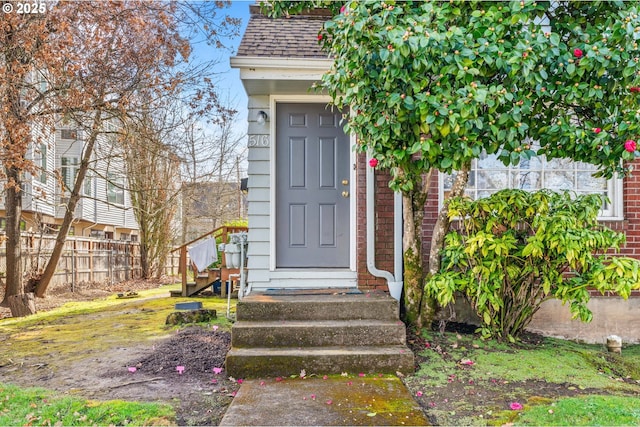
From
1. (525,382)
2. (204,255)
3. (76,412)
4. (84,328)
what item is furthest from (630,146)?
(204,255)

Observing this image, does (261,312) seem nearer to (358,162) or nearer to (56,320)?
(358,162)

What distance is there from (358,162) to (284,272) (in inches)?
62.1

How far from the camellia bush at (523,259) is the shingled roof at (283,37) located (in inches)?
98.1

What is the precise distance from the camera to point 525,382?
375cm

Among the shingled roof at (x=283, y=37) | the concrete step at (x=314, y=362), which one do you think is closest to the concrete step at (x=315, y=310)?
the concrete step at (x=314, y=362)

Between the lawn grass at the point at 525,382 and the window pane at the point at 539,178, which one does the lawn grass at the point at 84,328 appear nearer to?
the lawn grass at the point at 525,382

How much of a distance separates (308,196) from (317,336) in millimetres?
2042

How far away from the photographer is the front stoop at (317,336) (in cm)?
383

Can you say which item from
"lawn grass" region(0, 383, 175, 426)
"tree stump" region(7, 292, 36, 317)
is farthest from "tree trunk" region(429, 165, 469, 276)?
"tree stump" region(7, 292, 36, 317)

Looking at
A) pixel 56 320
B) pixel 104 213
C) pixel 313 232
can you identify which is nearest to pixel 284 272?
pixel 313 232

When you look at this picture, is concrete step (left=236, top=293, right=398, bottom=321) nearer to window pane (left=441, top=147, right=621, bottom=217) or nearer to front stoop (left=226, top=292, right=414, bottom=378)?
front stoop (left=226, top=292, right=414, bottom=378)

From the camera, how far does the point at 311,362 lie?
3.84m

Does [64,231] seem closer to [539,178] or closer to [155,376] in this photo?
[155,376]

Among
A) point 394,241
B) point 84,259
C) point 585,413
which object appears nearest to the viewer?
point 585,413
